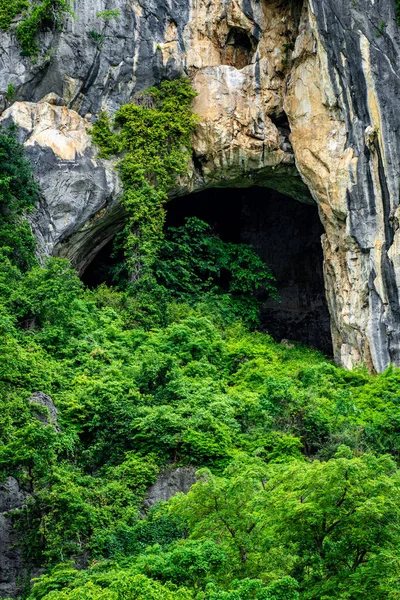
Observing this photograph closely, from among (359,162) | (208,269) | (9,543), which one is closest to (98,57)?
(208,269)

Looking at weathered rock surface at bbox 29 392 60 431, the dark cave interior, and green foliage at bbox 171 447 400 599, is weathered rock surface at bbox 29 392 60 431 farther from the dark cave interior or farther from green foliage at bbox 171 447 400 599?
Result: the dark cave interior

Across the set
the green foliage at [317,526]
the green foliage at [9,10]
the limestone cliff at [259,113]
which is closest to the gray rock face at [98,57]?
the limestone cliff at [259,113]

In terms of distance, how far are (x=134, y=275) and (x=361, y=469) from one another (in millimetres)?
11818

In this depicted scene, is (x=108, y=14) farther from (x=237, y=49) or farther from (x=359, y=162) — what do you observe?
(x=359, y=162)

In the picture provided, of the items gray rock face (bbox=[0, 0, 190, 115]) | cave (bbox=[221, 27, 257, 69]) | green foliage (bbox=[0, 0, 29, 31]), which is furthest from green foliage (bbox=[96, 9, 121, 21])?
cave (bbox=[221, 27, 257, 69])

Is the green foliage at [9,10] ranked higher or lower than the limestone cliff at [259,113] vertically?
higher

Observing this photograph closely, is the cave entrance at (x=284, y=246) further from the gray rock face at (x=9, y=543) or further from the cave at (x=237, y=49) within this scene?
the gray rock face at (x=9, y=543)

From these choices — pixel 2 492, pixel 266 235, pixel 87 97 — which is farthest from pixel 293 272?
pixel 2 492

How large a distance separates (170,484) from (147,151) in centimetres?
931

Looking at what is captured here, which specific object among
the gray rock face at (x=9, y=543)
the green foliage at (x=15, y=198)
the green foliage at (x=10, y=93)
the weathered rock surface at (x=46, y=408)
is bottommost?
the gray rock face at (x=9, y=543)

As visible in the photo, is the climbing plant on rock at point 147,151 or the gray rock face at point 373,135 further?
the climbing plant on rock at point 147,151

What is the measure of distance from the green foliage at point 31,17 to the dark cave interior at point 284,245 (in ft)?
20.6

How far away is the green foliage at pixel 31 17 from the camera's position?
19047mm

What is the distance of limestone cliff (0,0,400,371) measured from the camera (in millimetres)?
18203
